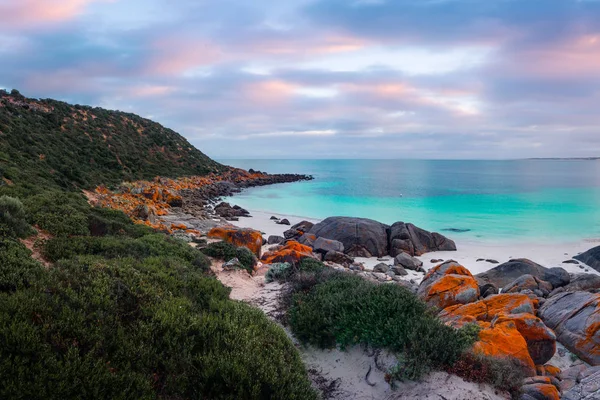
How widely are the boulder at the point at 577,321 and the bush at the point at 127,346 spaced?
755 centimetres

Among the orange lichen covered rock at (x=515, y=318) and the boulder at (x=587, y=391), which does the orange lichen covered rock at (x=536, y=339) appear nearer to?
the orange lichen covered rock at (x=515, y=318)

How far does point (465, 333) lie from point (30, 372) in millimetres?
7251

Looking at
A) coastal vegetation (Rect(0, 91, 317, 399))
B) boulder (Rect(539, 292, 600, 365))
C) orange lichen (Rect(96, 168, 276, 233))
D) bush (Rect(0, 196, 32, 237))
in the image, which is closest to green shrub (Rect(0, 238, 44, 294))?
coastal vegetation (Rect(0, 91, 317, 399))

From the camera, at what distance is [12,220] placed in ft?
31.3

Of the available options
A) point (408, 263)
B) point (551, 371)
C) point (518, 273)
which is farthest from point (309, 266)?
Result: point (518, 273)

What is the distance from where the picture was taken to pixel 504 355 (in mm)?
7391

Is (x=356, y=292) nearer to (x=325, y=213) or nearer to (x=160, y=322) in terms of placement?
(x=160, y=322)

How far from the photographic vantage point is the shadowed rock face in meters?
24.8

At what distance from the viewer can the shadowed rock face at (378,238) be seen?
24.8 metres

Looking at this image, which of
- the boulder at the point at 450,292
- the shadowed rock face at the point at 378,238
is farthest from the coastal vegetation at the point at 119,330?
the shadowed rock face at the point at 378,238

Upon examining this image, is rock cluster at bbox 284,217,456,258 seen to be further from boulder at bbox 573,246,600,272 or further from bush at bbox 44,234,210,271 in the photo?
bush at bbox 44,234,210,271

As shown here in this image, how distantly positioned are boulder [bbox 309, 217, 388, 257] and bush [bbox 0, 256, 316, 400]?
705 inches

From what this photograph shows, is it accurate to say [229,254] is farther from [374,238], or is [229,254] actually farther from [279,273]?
[374,238]

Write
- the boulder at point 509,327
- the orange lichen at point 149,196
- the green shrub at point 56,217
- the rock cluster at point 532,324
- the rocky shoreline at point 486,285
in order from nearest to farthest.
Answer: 1. the rock cluster at point 532,324
2. the boulder at point 509,327
3. the rocky shoreline at point 486,285
4. the green shrub at point 56,217
5. the orange lichen at point 149,196
